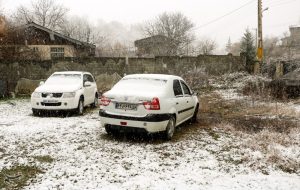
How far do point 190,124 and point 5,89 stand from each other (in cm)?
1185

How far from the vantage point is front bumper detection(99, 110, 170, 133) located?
→ 800 centimetres

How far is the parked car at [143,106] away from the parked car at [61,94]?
328 cm

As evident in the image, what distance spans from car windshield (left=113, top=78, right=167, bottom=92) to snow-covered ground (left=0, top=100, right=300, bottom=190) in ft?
4.29

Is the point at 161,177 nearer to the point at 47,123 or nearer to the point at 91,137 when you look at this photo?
the point at 91,137

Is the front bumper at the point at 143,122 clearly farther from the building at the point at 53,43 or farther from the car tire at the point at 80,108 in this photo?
the building at the point at 53,43

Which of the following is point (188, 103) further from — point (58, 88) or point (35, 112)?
point (35, 112)

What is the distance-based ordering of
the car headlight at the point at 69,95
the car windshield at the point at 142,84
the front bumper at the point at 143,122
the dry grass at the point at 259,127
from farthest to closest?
1. the car headlight at the point at 69,95
2. the car windshield at the point at 142,84
3. the front bumper at the point at 143,122
4. the dry grass at the point at 259,127

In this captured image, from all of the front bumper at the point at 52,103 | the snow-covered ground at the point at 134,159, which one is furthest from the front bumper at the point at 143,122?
the front bumper at the point at 52,103

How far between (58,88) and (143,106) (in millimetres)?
5054

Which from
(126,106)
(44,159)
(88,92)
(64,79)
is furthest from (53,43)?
(44,159)

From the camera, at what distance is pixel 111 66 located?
21.0 metres

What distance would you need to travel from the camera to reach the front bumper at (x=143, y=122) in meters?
8.00

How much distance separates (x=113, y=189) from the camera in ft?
17.9

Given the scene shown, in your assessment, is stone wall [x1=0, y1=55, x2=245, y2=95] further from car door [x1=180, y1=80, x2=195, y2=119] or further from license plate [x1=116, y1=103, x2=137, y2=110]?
license plate [x1=116, y1=103, x2=137, y2=110]
